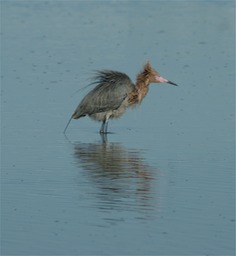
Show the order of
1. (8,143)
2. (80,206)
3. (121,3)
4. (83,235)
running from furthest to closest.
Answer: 1. (121,3)
2. (8,143)
3. (80,206)
4. (83,235)

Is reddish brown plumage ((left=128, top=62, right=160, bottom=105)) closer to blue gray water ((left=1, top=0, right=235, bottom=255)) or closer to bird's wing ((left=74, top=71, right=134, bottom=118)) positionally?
bird's wing ((left=74, top=71, right=134, bottom=118))

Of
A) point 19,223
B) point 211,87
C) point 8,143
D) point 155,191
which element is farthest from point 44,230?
point 211,87

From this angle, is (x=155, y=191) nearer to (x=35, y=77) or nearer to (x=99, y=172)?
(x=99, y=172)

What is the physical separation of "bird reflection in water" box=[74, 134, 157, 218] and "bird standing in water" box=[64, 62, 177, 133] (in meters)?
1.07

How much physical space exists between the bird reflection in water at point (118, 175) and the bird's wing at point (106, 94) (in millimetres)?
1068

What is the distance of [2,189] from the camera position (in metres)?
11.4

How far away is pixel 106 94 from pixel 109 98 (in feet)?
0.27

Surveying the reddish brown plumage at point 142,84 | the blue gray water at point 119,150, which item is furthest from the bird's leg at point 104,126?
the reddish brown plumage at point 142,84

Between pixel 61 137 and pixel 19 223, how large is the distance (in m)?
4.66

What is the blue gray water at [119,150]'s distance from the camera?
9656 mm

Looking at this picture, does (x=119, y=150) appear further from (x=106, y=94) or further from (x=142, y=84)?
(x=142, y=84)

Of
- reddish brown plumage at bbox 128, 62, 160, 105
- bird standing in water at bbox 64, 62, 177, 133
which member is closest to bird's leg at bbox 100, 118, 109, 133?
bird standing in water at bbox 64, 62, 177, 133

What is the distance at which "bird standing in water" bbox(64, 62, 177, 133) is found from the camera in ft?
51.5

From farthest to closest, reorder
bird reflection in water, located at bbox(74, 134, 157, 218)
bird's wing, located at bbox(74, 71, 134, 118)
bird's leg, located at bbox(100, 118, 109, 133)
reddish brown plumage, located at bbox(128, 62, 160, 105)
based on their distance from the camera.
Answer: reddish brown plumage, located at bbox(128, 62, 160, 105) → bird's wing, located at bbox(74, 71, 134, 118) → bird's leg, located at bbox(100, 118, 109, 133) → bird reflection in water, located at bbox(74, 134, 157, 218)
